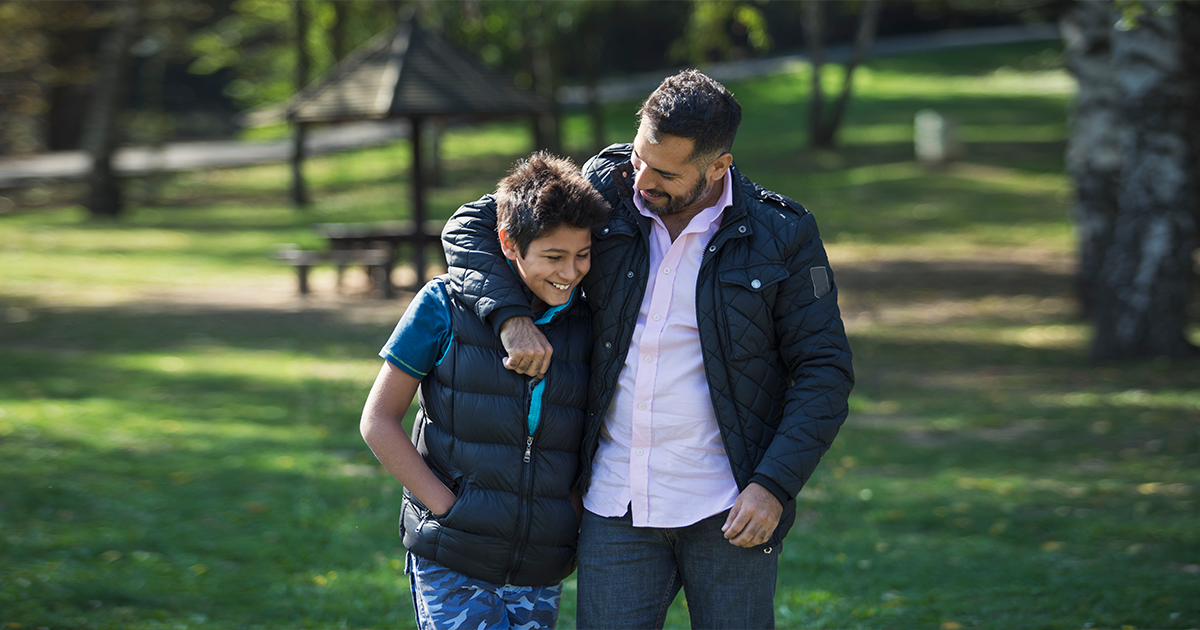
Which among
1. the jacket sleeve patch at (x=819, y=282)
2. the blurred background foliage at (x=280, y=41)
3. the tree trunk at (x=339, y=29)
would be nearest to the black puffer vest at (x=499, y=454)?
the jacket sleeve patch at (x=819, y=282)

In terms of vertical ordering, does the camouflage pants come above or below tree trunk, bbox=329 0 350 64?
below

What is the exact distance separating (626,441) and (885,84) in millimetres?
37614

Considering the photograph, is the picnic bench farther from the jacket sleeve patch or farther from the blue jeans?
the jacket sleeve patch

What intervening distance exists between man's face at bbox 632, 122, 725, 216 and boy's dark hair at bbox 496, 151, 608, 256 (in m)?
0.12

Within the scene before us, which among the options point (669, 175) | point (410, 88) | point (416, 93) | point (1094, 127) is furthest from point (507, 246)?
point (410, 88)

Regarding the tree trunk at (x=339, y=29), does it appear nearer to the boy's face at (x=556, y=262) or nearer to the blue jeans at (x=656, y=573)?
the boy's face at (x=556, y=262)

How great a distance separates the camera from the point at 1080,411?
8.70 meters

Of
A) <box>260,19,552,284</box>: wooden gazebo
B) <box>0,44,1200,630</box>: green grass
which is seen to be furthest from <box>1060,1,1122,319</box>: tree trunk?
<box>260,19,552,284</box>: wooden gazebo

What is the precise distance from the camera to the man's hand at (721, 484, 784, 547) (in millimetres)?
2648

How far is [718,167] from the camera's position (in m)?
2.77

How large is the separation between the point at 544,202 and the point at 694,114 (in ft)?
1.37

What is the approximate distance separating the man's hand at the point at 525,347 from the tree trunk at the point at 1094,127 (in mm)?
9542

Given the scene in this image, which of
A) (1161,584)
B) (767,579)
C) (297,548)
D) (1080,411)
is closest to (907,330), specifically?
(1080,411)

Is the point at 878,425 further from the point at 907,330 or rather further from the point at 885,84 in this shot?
the point at 885,84
